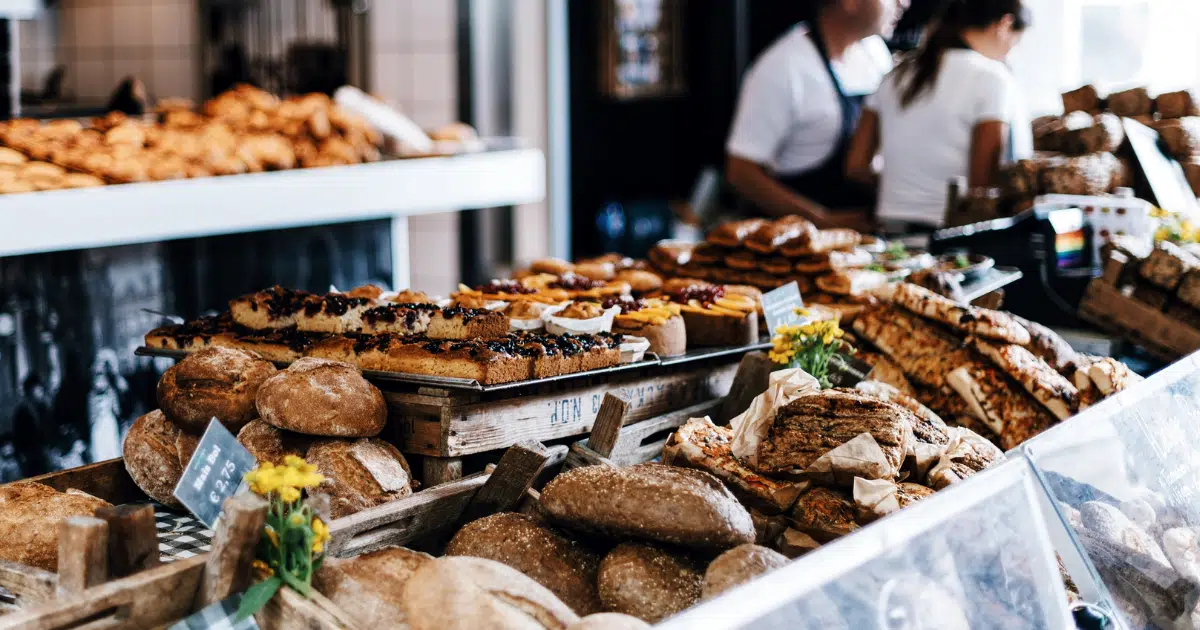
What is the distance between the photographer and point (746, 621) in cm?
112

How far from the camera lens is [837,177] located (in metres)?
6.01

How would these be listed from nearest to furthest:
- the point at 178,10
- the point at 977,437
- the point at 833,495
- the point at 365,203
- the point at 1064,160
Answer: the point at 833,495, the point at 977,437, the point at 1064,160, the point at 365,203, the point at 178,10

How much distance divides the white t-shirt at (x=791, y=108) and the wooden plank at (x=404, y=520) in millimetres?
3917

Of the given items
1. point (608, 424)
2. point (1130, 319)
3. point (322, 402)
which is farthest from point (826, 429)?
point (1130, 319)

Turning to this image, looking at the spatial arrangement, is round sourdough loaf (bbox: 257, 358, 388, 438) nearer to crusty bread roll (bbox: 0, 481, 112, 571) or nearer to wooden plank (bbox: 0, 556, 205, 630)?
crusty bread roll (bbox: 0, 481, 112, 571)

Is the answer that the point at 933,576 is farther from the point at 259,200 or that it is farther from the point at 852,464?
the point at 259,200

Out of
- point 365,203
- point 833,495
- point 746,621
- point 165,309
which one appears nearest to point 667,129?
point 365,203

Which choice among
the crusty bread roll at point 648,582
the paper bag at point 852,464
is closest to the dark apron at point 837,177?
the paper bag at point 852,464

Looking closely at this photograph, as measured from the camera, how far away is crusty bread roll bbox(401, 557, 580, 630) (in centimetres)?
136

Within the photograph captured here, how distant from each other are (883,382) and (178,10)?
720 centimetres

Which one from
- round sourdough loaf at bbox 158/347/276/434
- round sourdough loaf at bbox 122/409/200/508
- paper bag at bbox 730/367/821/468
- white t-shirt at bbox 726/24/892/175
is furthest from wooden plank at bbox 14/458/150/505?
white t-shirt at bbox 726/24/892/175

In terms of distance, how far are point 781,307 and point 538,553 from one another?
1.13 metres

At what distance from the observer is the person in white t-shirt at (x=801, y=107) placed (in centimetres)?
547

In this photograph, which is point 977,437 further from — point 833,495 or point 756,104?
point 756,104
